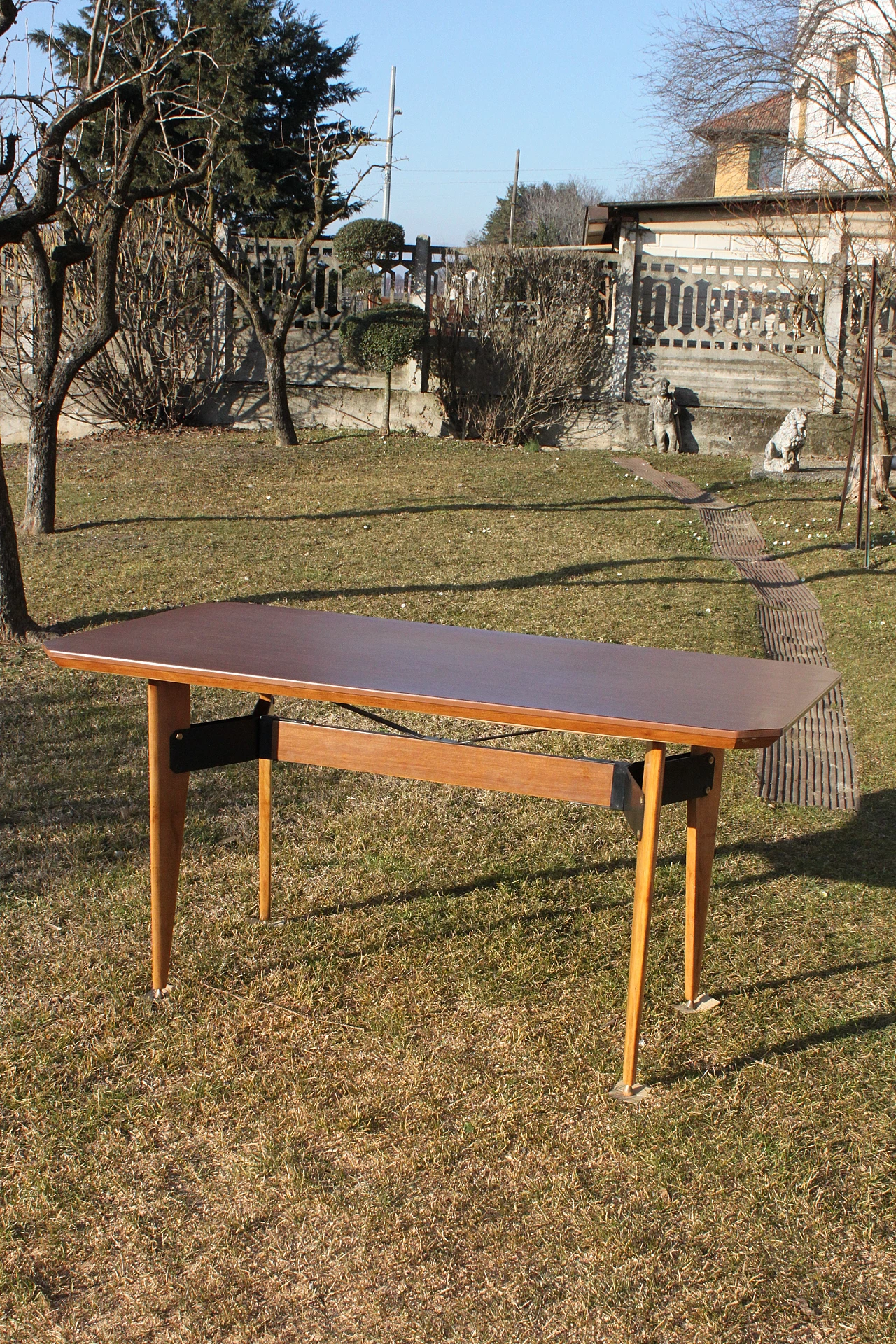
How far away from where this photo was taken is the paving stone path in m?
4.75

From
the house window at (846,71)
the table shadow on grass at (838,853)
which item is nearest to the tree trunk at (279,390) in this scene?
the house window at (846,71)

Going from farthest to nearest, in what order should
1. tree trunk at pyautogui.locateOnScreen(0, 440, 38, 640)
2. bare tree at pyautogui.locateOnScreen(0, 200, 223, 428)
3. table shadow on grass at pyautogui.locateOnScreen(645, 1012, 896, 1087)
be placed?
bare tree at pyautogui.locateOnScreen(0, 200, 223, 428), tree trunk at pyautogui.locateOnScreen(0, 440, 38, 640), table shadow on grass at pyautogui.locateOnScreen(645, 1012, 896, 1087)

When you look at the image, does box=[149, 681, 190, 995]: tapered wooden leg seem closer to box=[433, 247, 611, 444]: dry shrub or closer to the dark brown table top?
the dark brown table top

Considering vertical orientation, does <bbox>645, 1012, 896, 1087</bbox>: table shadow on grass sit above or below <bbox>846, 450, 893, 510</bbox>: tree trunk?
below

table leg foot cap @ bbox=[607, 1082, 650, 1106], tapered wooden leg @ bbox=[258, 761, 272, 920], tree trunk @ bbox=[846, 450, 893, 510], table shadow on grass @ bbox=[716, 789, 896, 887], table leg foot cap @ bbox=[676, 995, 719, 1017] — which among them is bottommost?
table leg foot cap @ bbox=[607, 1082, 650, 1106]

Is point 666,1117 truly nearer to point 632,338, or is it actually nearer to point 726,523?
point 726,523

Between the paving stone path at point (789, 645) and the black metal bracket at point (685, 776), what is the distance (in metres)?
1.67

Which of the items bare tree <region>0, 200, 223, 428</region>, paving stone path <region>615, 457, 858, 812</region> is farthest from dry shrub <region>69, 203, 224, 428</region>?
paving stone path <region>615, 457, 858, 812</region>

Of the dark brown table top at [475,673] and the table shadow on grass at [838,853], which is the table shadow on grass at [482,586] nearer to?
the table shadow on grass at [838,853]

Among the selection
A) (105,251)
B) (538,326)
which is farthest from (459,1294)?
(538,326)

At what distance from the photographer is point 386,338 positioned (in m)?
14.7

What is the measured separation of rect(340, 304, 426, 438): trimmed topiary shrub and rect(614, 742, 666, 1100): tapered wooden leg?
1298cm

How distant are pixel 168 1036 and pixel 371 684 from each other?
1098 millimetres

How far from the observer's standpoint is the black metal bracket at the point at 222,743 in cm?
290
